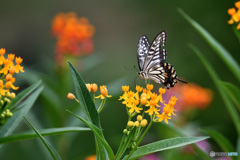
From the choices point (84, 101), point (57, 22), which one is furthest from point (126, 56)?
point (84, 101)

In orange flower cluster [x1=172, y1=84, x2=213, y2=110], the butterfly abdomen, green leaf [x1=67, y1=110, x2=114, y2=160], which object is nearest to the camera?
green leaf [x1=67, y1=110, x2=114, y2=160]

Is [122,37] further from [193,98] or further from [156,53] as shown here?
[156,53]

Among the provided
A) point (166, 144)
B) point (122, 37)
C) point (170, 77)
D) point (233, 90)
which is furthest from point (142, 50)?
point (122, 37)

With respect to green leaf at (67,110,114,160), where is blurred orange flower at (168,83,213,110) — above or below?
below

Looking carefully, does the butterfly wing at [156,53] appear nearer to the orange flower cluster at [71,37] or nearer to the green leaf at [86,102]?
the orange flower cluster at [71,37]

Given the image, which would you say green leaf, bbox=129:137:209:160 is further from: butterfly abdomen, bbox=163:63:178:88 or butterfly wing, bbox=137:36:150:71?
butterfly wing, bbox=137:36:150:71

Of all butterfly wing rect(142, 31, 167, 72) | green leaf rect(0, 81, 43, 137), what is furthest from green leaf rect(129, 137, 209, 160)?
butterfly wing rect(142, 31, 167, 72)

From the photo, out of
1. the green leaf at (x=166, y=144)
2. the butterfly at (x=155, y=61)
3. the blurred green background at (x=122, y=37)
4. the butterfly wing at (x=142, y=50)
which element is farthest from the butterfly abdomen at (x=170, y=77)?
the blurred green background at (x=122, y=37)
